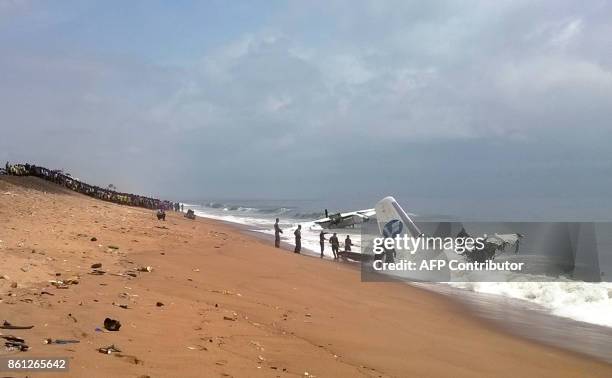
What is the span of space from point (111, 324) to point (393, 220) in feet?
54.7

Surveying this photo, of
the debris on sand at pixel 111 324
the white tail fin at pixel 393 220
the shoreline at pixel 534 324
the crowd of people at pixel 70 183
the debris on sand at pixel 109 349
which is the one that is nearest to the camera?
the debris on sand at pixel 109 349

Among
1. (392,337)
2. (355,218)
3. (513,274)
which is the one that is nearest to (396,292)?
(392,337)

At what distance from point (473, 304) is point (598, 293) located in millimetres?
4034

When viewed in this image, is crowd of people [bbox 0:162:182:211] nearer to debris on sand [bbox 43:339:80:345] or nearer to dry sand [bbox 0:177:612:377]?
dry sand [bbox 0:177:612:377]

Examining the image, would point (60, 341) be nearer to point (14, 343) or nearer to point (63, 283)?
point (14, 343)

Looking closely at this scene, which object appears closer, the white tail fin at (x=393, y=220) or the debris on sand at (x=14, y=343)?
the debris on sand at (x=14, y=343)

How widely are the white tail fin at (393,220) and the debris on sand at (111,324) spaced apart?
16356 millimetres

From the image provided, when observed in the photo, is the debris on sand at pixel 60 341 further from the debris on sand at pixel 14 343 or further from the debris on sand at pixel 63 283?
the debris on sand at pixel 63 283

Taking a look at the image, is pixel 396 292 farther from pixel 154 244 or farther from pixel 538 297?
pixel 154 244

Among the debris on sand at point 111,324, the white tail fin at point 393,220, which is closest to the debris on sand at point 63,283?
the debris on sand at point 111,324

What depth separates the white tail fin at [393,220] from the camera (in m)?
21.0

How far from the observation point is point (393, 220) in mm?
21328

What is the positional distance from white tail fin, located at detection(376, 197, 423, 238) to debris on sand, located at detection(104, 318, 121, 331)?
1636 cm

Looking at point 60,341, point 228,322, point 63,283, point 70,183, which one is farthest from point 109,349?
point 70,183
